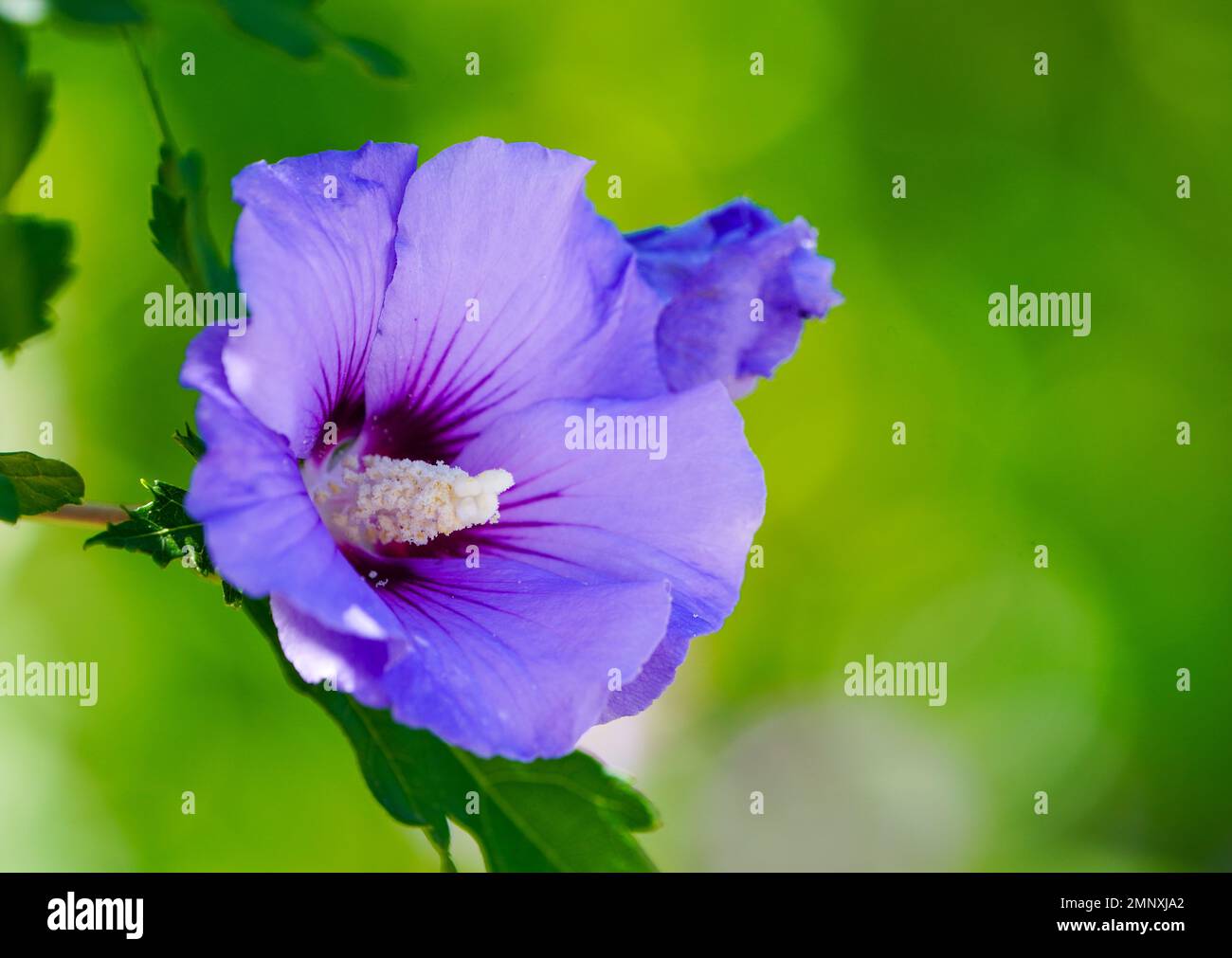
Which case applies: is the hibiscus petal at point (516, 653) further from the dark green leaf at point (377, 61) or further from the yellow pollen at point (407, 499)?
the dark green leaf at point (377, 61)

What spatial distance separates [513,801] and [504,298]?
12.8 inches

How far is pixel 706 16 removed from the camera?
8.75ft

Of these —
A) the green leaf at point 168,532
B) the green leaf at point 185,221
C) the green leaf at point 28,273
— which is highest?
the green leaf at point 185,221

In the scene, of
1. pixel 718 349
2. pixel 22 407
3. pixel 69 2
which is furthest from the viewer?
pixel 22 407

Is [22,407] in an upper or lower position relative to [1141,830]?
upper

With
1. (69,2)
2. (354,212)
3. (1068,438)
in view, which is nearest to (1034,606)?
(1068,438)

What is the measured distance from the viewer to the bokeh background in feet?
8.05

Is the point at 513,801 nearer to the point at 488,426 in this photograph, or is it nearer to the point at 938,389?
the point at 488,426

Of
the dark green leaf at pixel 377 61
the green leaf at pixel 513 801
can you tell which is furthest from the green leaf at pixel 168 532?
the dark green leaf at pixel 377 61

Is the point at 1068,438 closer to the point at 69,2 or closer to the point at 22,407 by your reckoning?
the point at 22,407

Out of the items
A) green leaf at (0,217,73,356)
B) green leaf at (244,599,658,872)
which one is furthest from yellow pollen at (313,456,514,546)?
green leaf at (0,217,73,356)

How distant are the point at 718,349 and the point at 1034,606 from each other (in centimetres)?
192

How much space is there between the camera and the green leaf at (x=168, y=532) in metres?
0.69

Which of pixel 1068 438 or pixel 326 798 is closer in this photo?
pixel 326 798
